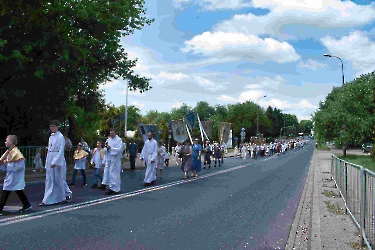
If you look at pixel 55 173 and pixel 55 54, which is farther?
pixel 55 54

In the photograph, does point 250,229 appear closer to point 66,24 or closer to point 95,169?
point 95,169

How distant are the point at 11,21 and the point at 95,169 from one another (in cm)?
725

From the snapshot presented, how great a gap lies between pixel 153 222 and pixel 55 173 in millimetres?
3277

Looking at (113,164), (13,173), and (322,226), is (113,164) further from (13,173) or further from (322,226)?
(322,226)

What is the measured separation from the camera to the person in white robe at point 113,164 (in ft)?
40.7

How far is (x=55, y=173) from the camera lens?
1008 cm

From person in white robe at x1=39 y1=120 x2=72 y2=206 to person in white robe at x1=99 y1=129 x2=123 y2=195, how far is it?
2.25 meters

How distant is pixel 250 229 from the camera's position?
303 inches

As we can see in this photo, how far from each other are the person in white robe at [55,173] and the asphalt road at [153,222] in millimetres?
365

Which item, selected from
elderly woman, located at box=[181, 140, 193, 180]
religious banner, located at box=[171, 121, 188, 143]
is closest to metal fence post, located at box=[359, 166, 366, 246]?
elderly woman, located at box=[181, 140, 193, 180]

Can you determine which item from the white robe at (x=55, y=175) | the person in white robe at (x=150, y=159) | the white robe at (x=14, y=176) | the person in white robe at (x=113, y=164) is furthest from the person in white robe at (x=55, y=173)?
the person in white robe at (x=150, y=159)

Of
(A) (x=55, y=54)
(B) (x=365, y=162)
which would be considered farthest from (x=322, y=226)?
(B) (x=365, y=162)

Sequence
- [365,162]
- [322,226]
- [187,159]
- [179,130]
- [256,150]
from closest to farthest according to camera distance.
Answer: [322,226] < [187,159] < [365,162] < [179,130] < [256,150]

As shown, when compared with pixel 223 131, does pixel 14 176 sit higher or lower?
lower
